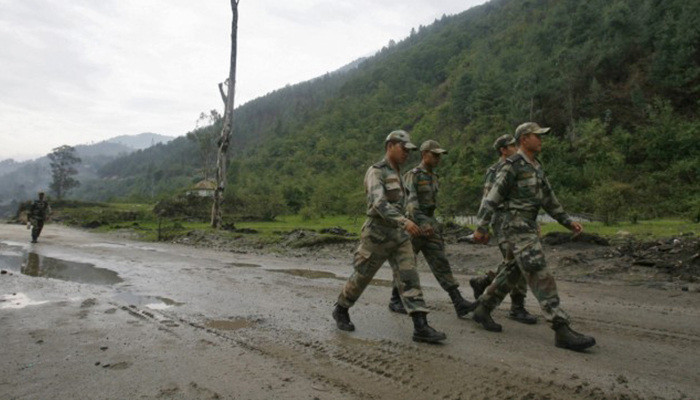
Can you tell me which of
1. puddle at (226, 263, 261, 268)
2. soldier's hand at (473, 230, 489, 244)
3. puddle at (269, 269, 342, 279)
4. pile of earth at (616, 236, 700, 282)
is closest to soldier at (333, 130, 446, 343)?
soldier's hand at (473, 230, 489, 244)

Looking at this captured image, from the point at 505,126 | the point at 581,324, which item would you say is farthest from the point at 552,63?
the point at 581,324

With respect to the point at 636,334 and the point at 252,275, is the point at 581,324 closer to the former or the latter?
the point at 636,334

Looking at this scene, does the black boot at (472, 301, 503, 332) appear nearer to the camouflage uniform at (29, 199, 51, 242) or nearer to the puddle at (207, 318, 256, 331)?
the puddle at (207, 318, 256, 331)

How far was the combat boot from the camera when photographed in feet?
13.2

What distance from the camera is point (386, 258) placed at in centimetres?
473

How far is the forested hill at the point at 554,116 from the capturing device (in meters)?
31.3

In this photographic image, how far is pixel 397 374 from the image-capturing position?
345cm

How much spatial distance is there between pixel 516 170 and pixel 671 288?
4564 mm

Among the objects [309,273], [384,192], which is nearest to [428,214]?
[384,192]

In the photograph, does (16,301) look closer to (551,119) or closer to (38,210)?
(38,210)

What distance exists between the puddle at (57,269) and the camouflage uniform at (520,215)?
6125 mm

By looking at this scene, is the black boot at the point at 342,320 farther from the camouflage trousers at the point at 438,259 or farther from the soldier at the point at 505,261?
the soldier at the point at 505,261

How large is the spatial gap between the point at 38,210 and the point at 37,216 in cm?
22

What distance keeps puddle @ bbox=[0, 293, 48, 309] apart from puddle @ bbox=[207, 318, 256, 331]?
2.55 meters
